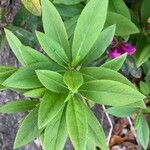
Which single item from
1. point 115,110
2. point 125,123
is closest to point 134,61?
point 115,110

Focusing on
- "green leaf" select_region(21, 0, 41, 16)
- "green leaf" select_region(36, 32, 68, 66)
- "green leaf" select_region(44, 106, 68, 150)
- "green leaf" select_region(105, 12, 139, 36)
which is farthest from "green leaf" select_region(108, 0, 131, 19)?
"green leaf" select_region(44, 106, 68, 150)

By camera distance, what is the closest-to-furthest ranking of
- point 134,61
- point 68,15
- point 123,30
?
point 123,30, point 68,15, point 134,61

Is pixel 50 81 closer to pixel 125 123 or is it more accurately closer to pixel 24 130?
pixel 24 130

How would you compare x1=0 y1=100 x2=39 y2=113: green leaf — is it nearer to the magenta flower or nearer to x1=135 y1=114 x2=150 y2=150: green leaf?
the magenta flower

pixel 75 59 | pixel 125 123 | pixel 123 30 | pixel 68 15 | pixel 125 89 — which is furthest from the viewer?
pixel 125 123

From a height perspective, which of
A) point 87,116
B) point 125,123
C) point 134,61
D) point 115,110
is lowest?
point 125,123

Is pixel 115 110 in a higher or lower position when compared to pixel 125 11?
lower
